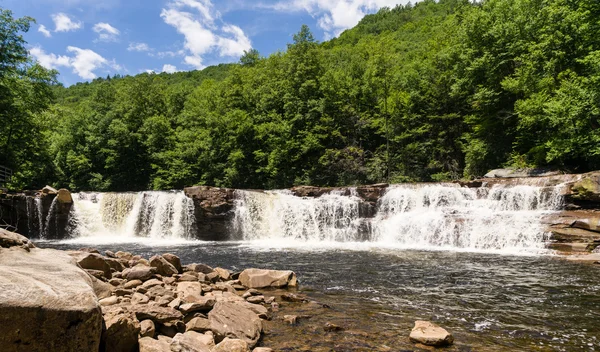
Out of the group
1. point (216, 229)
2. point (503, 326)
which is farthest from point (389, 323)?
point (216, 229)

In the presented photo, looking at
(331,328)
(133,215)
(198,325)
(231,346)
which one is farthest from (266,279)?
(133,215)

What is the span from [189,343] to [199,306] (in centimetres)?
146

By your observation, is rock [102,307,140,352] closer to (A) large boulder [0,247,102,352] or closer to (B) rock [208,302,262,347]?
(A) large boulder [0,247,102,352]

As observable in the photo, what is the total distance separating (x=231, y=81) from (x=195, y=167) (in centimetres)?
1250

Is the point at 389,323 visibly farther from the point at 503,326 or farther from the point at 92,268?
the point at 92,268

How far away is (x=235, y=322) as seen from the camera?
18.2ft

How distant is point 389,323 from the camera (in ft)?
20.2

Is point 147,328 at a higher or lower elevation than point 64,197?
lower

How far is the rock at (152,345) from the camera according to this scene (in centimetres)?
421

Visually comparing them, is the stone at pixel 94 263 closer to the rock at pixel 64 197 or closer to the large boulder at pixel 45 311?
the large boulder at pixel 45 311

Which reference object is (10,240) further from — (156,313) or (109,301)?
(156,313)

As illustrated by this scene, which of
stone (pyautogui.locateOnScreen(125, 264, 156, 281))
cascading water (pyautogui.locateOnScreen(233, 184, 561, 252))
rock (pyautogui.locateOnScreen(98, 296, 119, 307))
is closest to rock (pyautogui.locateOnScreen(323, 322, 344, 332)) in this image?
rock (pyautogui.locateOnScreen(98, 296, 119, 307))

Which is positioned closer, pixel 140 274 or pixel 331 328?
pixel 331 328

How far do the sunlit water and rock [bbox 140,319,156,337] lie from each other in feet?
5.39
